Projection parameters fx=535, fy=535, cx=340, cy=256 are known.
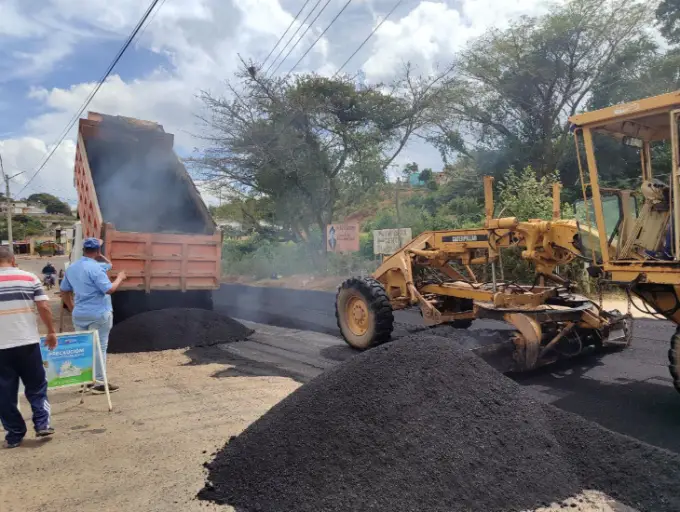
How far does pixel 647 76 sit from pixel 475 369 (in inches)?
780

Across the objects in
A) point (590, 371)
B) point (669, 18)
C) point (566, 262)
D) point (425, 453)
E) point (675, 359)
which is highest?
point (669, 18)

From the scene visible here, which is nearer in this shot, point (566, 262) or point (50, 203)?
point (566, 262)

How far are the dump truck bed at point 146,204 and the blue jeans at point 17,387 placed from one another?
442 cm

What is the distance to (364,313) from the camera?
7.56m

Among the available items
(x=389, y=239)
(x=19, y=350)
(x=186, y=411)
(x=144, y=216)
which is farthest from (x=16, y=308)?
(x=389, y=239)

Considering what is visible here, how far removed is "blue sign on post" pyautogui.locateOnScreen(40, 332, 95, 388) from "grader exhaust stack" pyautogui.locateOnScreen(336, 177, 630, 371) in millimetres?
3586

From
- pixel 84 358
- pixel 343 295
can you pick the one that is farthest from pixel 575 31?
pixel 84 358

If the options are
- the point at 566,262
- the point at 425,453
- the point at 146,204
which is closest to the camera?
the point at 425,453

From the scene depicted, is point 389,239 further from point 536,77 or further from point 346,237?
point 536,77

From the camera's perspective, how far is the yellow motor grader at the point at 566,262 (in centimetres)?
463

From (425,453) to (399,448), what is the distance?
0.16 meters

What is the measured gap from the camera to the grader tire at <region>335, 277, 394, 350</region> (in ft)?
23.9

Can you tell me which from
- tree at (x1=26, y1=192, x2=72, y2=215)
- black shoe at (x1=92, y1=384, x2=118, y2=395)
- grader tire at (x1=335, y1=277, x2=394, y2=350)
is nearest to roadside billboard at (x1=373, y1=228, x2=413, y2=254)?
grader tire at (x1=335, y1=277, x2=394, y2=350)

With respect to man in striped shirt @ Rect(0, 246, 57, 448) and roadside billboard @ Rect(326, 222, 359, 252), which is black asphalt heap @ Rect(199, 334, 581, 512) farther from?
roadside billboard @ Rect(326, 222, 359, 252)
